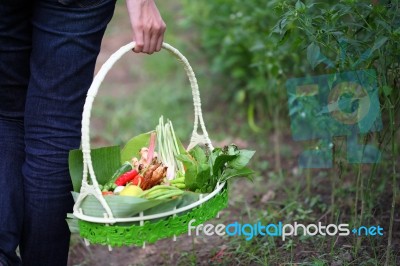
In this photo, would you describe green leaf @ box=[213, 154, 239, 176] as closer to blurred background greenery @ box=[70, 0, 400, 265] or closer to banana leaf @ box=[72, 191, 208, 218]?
banana leaf @ box=[72, 191, 208, 218]

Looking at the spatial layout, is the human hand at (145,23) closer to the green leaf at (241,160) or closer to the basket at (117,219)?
the basket at (117,219)

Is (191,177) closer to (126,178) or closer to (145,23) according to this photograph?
(126,178)

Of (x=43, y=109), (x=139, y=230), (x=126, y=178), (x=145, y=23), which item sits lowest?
(x=139, y=230)

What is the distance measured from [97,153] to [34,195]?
0.22m

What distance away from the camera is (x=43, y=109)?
1.84 meters

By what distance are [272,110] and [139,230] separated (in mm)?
2036

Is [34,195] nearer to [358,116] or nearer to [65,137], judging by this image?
[65,137]

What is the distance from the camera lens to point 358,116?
2146 mm

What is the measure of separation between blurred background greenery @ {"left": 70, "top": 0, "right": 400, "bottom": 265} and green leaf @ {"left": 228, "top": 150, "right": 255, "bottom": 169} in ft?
1.09

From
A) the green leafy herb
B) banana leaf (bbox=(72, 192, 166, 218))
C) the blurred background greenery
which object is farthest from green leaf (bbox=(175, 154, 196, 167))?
the blurred background greenery

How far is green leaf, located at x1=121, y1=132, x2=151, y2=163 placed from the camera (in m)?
2.10

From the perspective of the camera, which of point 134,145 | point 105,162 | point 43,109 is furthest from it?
point 134,145

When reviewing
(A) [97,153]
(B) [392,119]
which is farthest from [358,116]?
(A) [97,153]

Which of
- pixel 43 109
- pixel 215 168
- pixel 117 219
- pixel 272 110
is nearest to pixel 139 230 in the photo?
pixel 117 219
